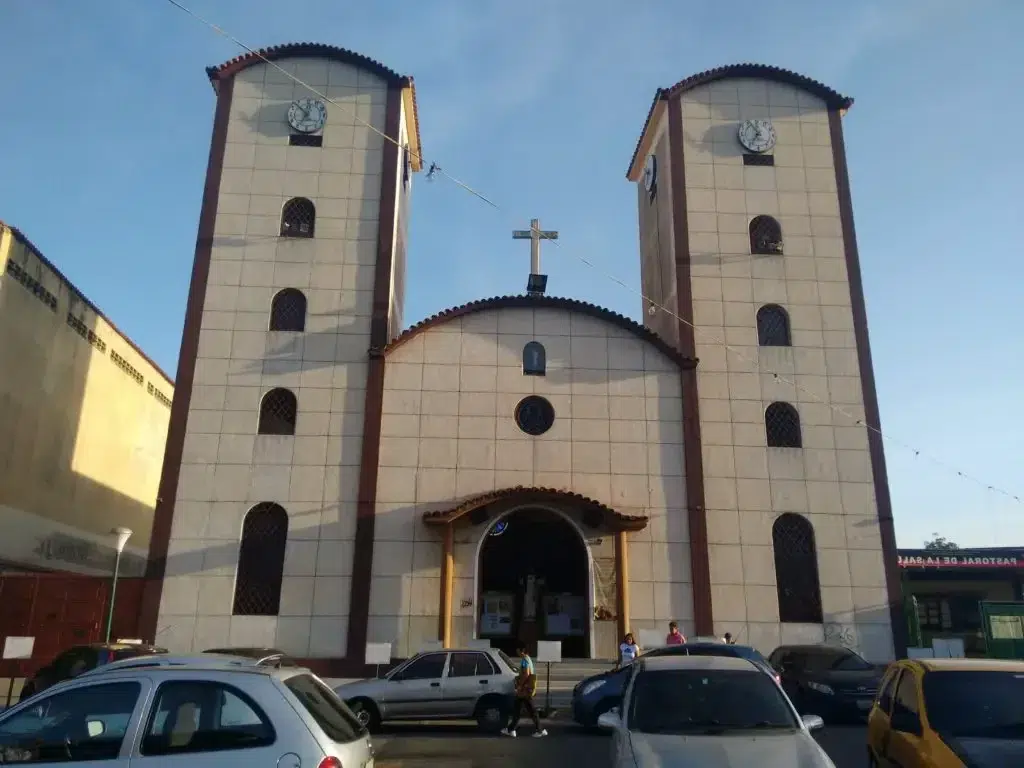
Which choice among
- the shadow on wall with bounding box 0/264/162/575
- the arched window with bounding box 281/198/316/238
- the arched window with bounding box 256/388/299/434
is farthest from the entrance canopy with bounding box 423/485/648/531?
the shadow on wall with bounding box 0/264/162/575

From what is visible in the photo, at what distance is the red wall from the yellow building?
4.91m

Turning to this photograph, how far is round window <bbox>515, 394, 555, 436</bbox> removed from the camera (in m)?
20.2

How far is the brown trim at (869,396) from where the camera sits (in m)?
19.1

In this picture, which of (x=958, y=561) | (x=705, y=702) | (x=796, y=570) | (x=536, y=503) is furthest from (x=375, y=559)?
(x=958, y=561)

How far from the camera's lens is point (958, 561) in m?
30.0

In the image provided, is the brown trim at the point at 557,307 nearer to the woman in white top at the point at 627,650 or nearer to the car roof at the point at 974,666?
the woman in white top at the point at 627,650

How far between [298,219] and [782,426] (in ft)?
47.6

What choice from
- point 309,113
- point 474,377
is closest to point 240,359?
point 474,377

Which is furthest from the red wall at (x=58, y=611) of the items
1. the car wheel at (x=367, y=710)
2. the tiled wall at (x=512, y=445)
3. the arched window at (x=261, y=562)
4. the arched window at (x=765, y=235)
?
the arched window at (x=765, y=235)

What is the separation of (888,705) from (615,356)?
46.1 feet

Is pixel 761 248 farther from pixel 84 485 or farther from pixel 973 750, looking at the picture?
pixel 84 485

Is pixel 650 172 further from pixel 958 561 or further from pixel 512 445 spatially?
pixel 958 561

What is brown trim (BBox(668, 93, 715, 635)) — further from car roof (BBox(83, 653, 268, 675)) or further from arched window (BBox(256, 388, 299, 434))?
Result: car roof (BBox(83, 653, 268, 675))

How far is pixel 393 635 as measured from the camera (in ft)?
60.2
